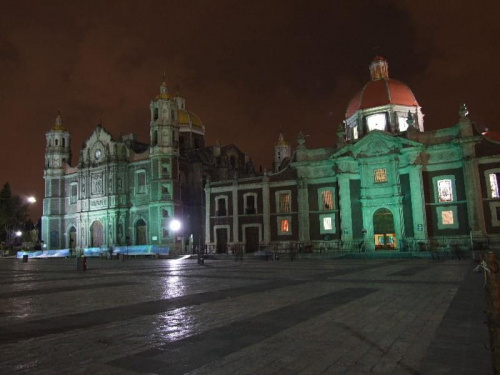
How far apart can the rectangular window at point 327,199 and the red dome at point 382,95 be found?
36.5 feet

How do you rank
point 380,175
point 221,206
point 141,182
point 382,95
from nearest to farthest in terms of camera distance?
point 380,175, point 382,95, point 221,206, point 141,182

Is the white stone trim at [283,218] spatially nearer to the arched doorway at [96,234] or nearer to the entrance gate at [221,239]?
the entrance gate at [221,239]

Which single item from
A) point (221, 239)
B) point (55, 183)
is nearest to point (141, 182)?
point (221, 239)

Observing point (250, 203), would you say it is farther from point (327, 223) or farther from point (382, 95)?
point (382, 95)

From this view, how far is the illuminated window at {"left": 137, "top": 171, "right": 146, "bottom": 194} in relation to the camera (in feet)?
201

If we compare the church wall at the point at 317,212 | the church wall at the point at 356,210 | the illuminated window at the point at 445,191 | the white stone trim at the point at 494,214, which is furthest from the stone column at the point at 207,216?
the white stone trim at the point at 494,214

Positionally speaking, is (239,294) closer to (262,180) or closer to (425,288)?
(425,288)

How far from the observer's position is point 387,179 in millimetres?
44344

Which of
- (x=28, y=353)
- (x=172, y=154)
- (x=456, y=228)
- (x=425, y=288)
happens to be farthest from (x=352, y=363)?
(x=172, y=154)

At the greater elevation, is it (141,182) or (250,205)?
(141,182)

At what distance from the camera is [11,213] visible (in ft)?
296

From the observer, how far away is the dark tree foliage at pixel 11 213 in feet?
293

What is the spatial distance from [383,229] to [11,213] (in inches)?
3032

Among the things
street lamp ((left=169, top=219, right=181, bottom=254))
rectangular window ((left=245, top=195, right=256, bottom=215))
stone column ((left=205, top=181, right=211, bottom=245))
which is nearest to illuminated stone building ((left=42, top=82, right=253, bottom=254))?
street lamp ((left=169, top=219, right=181, bottom=254))
